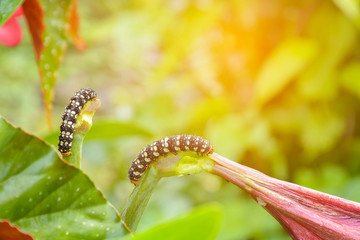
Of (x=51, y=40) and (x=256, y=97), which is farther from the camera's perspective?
(x=256, y=97)

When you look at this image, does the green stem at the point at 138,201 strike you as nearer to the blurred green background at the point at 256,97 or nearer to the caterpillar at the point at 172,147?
the caterpillar at the point at 172,147

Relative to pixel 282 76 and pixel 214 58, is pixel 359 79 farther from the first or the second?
pixel 214 58

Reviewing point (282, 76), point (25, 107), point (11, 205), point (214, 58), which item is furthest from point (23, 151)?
point (25, 107)

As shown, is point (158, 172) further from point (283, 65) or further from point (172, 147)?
point (283, 65)

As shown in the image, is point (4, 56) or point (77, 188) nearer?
point (77, 188)

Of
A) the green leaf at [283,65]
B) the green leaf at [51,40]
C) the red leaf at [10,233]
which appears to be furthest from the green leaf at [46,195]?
the green leaf at [283,65]

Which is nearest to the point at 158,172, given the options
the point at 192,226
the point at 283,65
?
the point at 192,226
